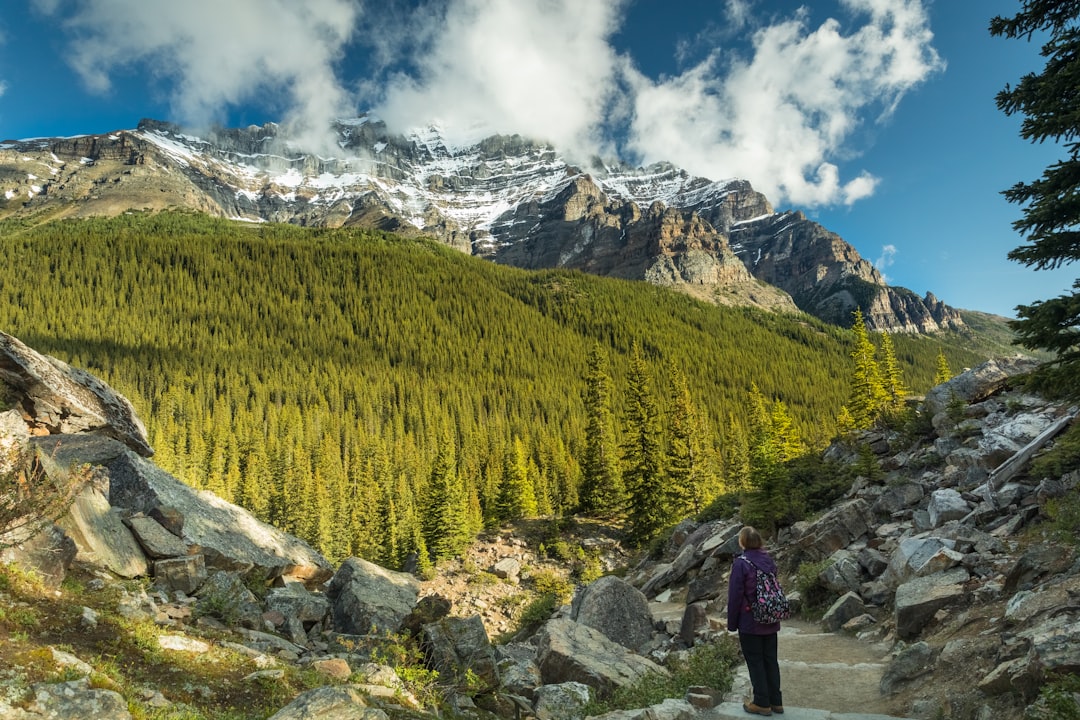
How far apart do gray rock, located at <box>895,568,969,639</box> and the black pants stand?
3690 millimetres

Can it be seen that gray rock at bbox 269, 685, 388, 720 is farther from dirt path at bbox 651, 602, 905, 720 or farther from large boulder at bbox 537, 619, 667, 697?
large boulder at bbox 537, 619, 667, 697

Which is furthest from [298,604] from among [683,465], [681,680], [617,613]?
[683,465]

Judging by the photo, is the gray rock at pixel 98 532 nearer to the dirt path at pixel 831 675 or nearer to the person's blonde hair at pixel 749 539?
the person's blonde hair at pixel 749 539

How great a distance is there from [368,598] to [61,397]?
406 inches

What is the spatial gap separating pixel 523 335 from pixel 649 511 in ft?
513

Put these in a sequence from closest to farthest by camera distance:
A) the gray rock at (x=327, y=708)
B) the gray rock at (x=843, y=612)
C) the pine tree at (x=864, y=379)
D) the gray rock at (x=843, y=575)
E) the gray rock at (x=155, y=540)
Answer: the gray rock at (x=327, y=708)
the gray rock at (x=155, y=540)
the gray rock at (x=843, y=612)
the gray rock at (x=843, y=575)
the pine tree at (x=864, y=379)

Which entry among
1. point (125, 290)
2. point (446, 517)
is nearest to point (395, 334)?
point (125, 290)

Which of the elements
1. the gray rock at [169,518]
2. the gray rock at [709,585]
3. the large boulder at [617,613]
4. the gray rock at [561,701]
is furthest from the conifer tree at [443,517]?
the gray rock at [561,701]

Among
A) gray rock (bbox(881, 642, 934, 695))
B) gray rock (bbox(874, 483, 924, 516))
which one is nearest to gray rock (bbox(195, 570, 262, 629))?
gray rock (bbox(881, 642, 934, 695))

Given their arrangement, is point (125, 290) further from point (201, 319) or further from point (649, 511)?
point (649, 511)

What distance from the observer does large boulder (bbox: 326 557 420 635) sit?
11875 millimetres

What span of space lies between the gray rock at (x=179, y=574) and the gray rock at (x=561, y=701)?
272 inches

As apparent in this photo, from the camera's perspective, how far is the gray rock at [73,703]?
174 inches

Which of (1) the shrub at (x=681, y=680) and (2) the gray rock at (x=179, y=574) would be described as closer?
(1) the shrub at (x=681, y=680)
